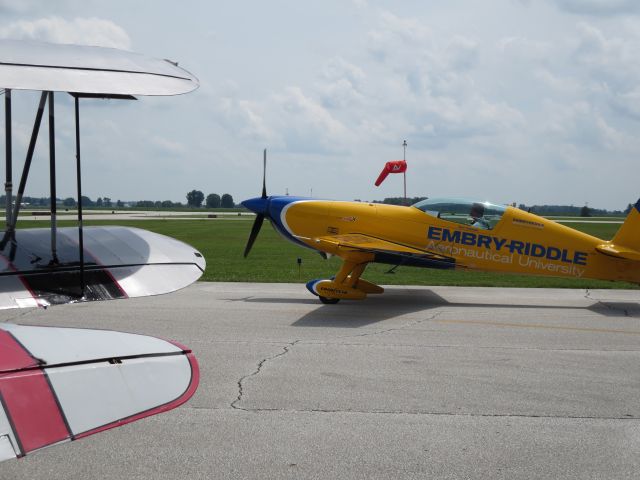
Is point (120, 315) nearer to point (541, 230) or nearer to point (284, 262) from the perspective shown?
point (541, 230)

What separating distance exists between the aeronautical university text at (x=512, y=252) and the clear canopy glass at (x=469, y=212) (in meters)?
0.25

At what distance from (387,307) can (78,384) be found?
426 inches

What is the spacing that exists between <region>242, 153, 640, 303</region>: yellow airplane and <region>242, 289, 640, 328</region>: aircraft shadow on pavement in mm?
393

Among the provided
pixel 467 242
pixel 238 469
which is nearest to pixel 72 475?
pixel 238 469

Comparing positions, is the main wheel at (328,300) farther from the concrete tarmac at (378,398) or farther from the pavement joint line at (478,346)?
the pavement joint line at (478,346)

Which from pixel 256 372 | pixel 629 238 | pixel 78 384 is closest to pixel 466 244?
pixel 629 238

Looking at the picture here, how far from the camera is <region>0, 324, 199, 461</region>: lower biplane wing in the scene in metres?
2.90

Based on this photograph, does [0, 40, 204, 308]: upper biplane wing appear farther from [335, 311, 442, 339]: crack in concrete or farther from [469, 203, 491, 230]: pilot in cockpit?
[469, 203, 491, 230]: pilot in cockpit

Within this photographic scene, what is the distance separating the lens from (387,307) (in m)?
13.6

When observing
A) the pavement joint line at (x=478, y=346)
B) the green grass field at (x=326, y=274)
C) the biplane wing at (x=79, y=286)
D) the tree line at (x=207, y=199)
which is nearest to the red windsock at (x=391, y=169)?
the green grass field at (x=326, y=274)

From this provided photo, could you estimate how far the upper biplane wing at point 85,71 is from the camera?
3298 millimetres

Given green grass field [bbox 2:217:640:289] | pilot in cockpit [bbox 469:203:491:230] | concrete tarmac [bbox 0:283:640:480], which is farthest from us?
green grass field [bbox 2:217:640:289]

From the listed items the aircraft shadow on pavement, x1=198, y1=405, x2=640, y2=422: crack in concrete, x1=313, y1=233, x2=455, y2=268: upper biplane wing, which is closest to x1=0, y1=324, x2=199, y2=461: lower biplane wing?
x1=198, y1=405, x2=640, y2=422: crack in concrete

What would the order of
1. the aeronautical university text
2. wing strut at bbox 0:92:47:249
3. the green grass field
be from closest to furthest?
wing strut at bbox 0:92:47:249, the aeronautical university text, the green grass field
